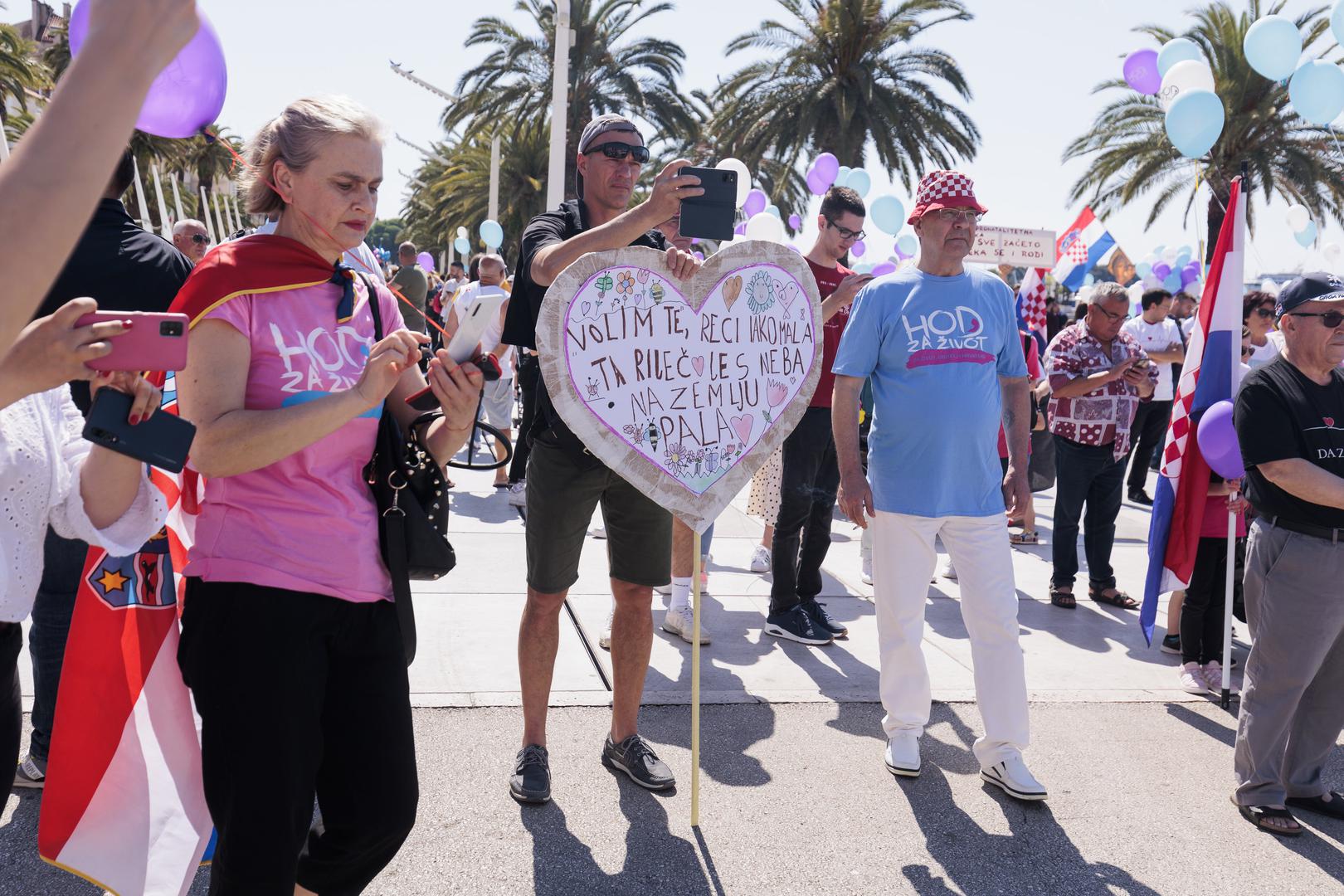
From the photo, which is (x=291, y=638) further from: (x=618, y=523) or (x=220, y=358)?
(x=618, y=523)

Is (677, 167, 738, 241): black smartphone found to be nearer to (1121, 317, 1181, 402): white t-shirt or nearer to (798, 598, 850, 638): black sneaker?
(798, 598, 850, 638): black sneaker

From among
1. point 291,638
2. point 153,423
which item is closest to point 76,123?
point 153,423

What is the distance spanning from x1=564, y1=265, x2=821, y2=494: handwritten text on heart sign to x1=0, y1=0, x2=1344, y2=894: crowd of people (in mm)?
165

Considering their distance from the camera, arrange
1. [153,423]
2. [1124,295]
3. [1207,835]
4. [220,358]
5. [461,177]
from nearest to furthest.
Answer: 1. [153,423]
2. [220,358]
3. [1207,835]
4. [1124,295]
5. [461,177]

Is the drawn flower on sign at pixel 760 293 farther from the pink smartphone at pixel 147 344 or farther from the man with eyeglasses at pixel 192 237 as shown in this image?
the man with eyeglasses at pixel 192 237

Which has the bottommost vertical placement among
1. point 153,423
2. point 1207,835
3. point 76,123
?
point 1207,835

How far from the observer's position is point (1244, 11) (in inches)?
725

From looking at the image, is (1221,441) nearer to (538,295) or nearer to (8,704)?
(538,295)

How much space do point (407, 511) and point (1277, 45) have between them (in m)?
6.83

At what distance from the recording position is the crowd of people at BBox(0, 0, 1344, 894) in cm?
195

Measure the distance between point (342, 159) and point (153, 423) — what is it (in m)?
0.73

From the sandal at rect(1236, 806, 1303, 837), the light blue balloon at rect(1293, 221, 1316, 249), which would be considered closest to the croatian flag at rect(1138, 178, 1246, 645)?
the sandal at rect(1236, 806, 1303, 837)

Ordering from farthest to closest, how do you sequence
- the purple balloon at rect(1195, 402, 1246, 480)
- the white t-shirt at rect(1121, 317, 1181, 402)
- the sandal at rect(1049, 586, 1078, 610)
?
the white t-shirt at rect(1121, 317, 1181, 402)
the sandal at rect(1049, 586, 1078, 610)
the purple balloon at rect(1195, 402, 1246, 480)

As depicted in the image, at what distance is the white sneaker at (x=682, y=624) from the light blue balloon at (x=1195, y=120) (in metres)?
3.50
